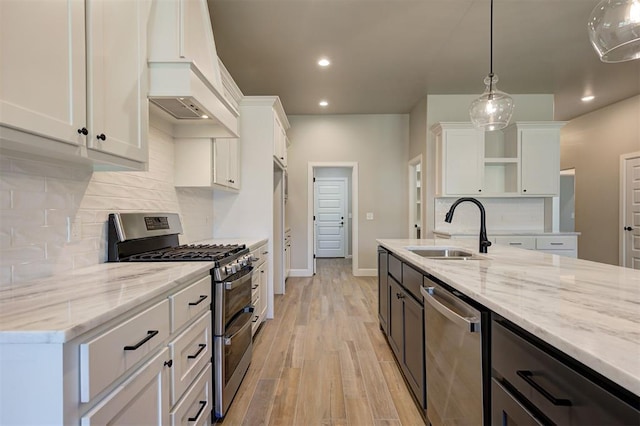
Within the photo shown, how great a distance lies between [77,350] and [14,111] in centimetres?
70

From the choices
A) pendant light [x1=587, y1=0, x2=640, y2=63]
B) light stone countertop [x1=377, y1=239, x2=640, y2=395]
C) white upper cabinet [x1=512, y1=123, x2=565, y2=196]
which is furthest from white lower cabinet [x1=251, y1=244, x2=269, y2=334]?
white upper cabinet [x1=512, y1=123, x2=565, y2=196]

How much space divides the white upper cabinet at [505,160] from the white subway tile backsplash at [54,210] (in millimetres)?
3719

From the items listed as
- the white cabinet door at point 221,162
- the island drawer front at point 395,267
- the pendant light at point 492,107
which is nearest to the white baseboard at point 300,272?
the white cabinet door at point 221,162

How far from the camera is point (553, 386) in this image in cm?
76

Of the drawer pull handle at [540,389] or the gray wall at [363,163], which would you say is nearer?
the drawer pull handle at [540,389]

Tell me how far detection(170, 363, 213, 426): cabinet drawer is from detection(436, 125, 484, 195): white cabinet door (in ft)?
12.4

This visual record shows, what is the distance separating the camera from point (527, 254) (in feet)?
6.65

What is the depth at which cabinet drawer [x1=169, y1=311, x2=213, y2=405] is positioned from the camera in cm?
130

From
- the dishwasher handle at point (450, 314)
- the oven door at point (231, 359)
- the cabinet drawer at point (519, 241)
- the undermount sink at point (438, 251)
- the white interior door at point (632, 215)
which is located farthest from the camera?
the white interior door at point (632, 215)

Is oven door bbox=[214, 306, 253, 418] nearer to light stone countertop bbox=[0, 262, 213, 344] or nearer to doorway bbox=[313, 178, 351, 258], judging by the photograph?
light stone countertop bbox=[0, 262, 213, 344]

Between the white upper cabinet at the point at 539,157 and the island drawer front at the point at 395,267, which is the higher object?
the white upper cabinet at the point at 539,157

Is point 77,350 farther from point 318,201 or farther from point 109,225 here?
point 318,201

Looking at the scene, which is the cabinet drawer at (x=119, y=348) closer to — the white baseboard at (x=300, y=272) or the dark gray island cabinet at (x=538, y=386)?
the dark gray island cabinet at (x=538, y=386)

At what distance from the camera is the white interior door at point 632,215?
Answer: 4.72 metres
